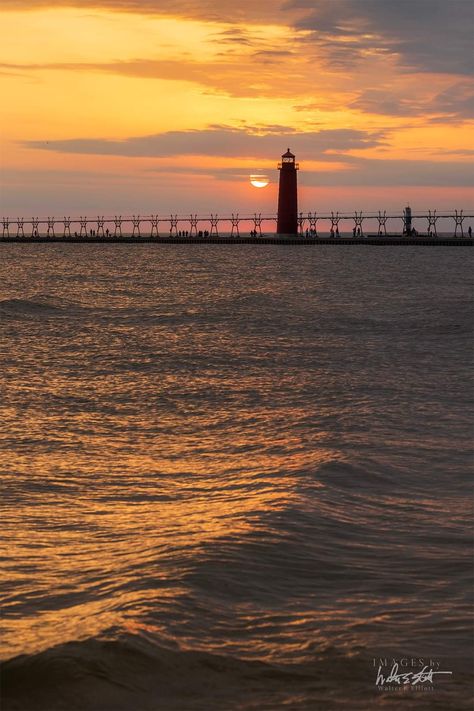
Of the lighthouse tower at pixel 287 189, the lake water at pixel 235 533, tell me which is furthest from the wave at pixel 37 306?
the lighthouse tower at pixel 287 189

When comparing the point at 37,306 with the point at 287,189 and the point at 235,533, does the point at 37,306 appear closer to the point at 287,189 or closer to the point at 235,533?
the point at 235,533

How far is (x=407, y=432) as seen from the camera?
11672mm

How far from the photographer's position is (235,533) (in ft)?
24.4

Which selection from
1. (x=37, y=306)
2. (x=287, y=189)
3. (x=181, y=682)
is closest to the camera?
(x=181, y=682)

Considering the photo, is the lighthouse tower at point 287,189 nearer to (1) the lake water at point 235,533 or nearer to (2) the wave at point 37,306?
(2) the wave at point 37,306

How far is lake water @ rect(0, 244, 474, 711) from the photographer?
16.8 feet

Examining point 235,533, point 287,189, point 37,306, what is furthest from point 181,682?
point 287,189

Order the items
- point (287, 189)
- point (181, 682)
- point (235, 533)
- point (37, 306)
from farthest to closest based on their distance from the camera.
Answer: point (287, 189) < point (37, 306) < point (235, 533) < point (181, 682)

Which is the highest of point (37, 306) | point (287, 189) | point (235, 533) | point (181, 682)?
point (287, 189)

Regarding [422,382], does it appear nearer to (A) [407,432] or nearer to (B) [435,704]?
(A) [407,432]

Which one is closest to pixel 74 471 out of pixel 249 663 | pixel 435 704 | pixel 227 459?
pixel 227 459

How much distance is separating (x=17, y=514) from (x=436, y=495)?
345cm

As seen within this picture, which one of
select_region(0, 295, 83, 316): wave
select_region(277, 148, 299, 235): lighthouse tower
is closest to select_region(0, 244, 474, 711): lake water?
select_region(0, 295, 83, 316): wave

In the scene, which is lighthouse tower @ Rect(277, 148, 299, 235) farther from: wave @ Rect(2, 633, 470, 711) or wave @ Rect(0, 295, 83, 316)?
wave @ Rect(2, 633, 470, 711)
